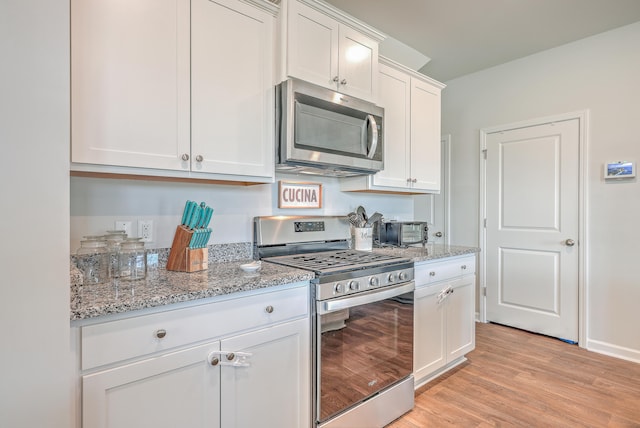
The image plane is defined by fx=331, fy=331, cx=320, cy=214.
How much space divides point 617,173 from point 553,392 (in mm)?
1854

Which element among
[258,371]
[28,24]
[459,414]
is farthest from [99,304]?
[459,414]

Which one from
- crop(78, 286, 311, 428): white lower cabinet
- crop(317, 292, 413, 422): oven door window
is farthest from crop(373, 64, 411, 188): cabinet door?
crop(78, 286, 311, 428): white lower cabinet

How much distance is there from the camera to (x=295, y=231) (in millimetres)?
2105

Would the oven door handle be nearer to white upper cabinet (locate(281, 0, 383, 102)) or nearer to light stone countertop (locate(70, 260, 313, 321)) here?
light stone countertop (locate(70, 260, 313, 321))

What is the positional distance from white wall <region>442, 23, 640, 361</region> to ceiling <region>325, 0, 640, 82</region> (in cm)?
18

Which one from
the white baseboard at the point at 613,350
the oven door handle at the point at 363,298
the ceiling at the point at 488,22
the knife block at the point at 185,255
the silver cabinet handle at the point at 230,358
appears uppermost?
the ceiling at the point at 488,22

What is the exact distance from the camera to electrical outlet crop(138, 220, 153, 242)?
1620 mm

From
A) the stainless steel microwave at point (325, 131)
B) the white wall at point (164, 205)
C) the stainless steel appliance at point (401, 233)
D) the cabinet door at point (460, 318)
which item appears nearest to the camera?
the white wall at point (164, 205)

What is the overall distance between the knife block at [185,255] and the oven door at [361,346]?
60 cm

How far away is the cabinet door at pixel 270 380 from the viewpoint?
129cm

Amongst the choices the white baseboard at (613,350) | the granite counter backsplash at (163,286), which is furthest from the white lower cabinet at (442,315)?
the white baseboard at (613,350)

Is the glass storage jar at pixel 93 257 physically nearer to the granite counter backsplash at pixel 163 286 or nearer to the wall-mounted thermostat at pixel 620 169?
the granite counter backsplash at pixel 163 286

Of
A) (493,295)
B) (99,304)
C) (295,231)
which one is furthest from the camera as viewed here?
(493,295)

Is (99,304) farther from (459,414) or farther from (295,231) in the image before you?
(459,414)
